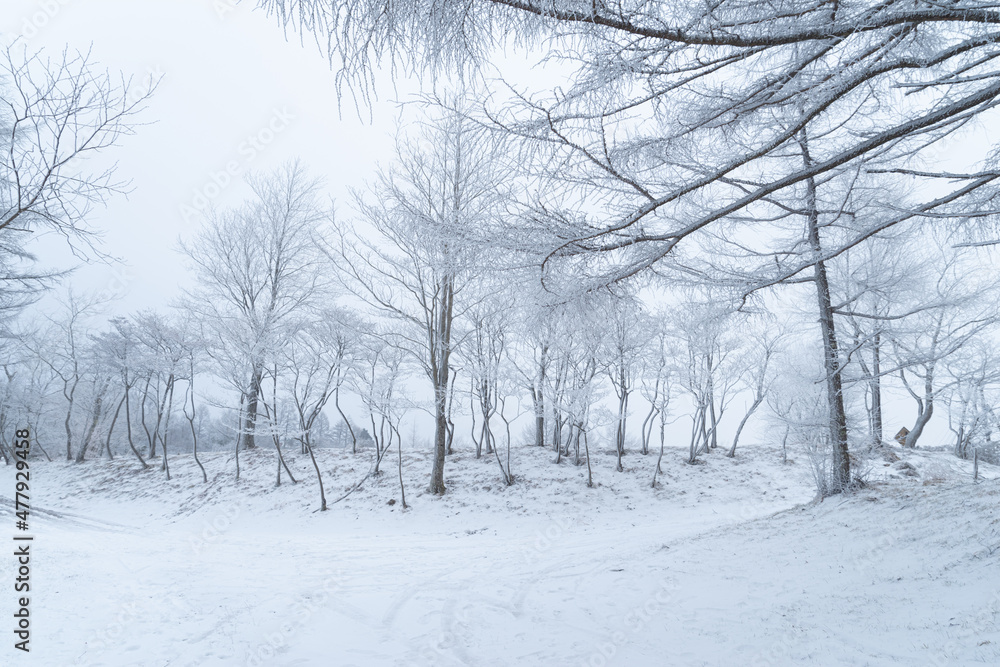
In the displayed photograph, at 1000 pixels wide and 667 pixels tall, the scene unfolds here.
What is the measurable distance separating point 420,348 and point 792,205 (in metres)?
8.61

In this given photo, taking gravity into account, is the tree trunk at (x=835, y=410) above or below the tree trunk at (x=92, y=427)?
above

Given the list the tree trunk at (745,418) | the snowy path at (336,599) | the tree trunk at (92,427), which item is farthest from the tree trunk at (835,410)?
the tree trunk at (92,427)

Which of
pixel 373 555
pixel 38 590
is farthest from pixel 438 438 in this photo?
pixel 38 590

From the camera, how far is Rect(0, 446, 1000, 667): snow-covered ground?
323 cm

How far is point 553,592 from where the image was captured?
4.86m

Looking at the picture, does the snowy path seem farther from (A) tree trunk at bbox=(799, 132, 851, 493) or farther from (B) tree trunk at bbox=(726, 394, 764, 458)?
(B) tree trunk at bbox=(726, 394, 764, 458)

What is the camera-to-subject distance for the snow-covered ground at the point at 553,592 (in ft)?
10.6

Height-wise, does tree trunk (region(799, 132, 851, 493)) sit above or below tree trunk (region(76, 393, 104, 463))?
above

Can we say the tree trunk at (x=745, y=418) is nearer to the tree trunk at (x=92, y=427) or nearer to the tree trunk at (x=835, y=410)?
the tree trunk at (x=835, y=410)

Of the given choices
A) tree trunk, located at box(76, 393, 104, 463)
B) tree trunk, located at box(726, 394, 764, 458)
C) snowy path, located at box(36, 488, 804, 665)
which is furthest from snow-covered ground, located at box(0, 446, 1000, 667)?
tree trunk, located at box(76, 393, 104, 463)

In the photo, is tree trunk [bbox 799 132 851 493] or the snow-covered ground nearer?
the snow-covered ground

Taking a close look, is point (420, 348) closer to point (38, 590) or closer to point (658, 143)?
point (38, 590)

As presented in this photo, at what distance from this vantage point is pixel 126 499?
46.3 feet

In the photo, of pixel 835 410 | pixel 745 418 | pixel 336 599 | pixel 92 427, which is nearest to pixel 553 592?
pixel 336 599
